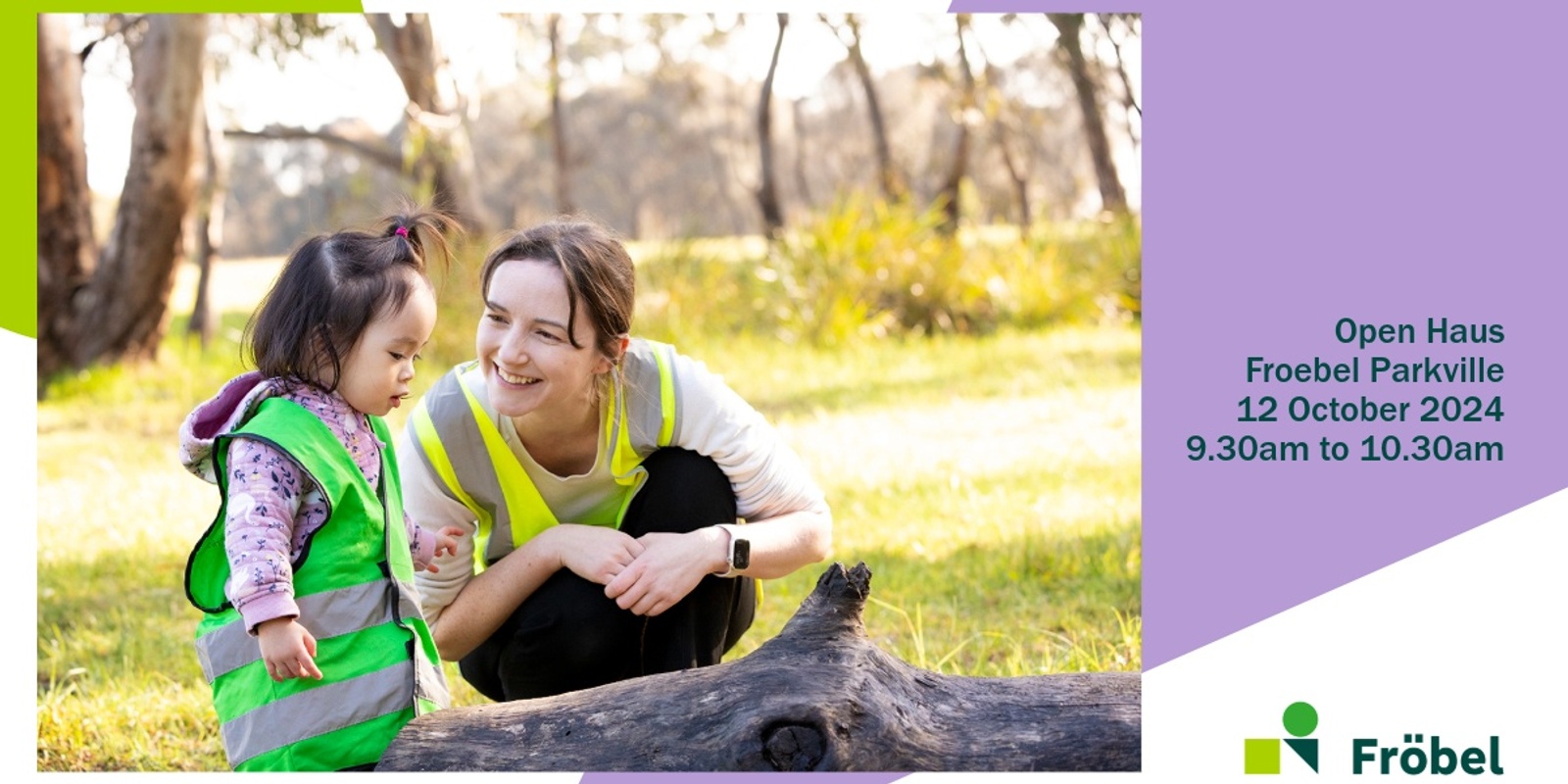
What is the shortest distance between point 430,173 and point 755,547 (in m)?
6.38

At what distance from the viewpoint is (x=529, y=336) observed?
2371 mm

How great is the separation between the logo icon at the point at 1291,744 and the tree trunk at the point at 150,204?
6.74 m

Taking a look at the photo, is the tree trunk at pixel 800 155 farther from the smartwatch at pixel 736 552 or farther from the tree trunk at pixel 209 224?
the smartwatch at pixel 736 552

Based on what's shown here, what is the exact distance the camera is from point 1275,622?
2178 mm

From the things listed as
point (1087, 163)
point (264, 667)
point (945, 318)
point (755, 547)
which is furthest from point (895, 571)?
point (1087, 163)

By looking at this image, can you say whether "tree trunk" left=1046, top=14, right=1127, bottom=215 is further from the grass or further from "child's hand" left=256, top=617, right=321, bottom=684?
"child's hand" left=256, top=617, right=321, bottom=684

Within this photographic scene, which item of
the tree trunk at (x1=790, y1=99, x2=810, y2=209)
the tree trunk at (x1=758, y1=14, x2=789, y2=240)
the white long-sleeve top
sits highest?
the tree trunk at (x1=790, y1=99, x2=810, y2=209)

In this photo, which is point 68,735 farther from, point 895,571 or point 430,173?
point 430,173

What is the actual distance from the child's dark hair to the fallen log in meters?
0.56

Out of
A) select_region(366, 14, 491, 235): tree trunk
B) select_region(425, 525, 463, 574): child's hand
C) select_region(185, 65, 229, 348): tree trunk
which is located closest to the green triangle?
select_region(425, 525, 463, 574): child's hand

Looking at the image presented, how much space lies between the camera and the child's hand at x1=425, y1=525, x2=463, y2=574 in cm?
248

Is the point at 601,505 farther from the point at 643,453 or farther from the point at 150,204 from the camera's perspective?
the point at 150,204

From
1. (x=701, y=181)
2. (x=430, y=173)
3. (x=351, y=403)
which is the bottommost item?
(x=351, y=403)

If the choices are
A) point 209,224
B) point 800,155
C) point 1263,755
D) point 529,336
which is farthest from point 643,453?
point 800,155
